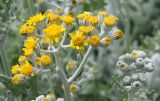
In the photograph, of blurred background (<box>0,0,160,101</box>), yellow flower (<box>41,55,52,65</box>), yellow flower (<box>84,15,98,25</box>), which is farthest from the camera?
blurred background (<box>0,0,160,101</box>)

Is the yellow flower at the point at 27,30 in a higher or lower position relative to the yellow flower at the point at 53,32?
higher

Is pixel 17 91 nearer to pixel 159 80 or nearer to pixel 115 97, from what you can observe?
pixel 115 97

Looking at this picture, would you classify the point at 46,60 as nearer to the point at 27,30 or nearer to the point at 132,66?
the point at 27,30

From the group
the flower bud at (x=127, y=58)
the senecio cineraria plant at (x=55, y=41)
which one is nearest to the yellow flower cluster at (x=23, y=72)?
the senecio cineraria plant at (x=55, y=41)

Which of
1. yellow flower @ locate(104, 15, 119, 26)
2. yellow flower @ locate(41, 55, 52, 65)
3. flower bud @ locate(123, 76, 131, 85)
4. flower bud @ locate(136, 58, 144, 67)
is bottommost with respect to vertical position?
flower bud @ locate(123, 76, 131, 85)

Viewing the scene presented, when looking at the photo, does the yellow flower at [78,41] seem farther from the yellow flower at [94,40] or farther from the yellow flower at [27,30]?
the yellow flower at [27,30]

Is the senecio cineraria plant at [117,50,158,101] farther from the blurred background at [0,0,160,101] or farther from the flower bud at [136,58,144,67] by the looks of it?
the blurred background at [0,0,160,101]

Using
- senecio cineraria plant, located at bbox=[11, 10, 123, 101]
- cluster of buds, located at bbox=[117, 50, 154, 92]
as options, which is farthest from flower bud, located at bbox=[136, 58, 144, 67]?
senecio cineraria plant, located at bbox=[11, 10, 123, 101]
